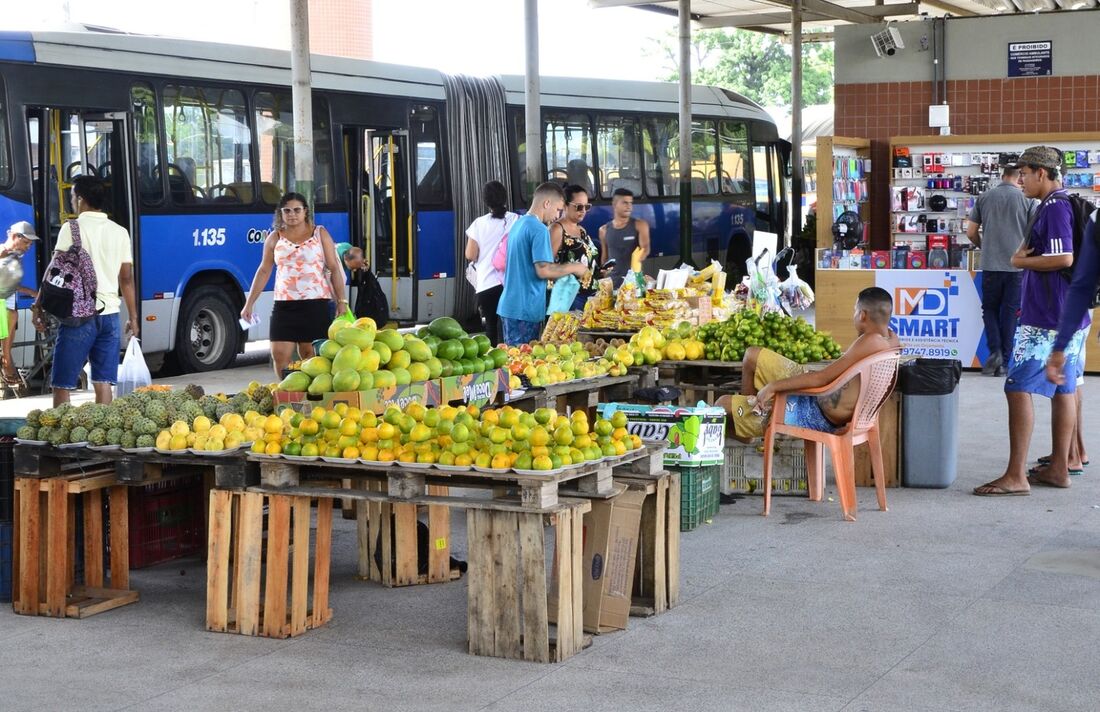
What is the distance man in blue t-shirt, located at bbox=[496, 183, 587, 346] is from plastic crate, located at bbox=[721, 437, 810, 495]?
205cm

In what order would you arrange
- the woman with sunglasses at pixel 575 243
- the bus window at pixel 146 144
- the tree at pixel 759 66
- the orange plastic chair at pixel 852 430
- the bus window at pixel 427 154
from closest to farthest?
the orange plastic chair at pixel 852 430, the woman with sunglasses at pixel 575 243, the bus window at pixel 146 144, the bus window at pixel 427 154, the tree at pixel 759 66

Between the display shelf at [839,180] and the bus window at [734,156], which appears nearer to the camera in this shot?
the display shelf at [839,180]

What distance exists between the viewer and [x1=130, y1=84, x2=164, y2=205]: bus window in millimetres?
14250

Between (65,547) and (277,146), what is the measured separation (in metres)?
10.3

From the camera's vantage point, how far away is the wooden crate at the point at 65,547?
6219 mm

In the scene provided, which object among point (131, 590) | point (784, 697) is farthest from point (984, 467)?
point (131, 590)

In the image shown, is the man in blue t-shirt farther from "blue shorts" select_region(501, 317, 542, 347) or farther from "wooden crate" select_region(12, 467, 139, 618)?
"wooden crate" select_region(12, 467, 139, 618)

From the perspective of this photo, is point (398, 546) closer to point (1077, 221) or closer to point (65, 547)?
point (65, 547)

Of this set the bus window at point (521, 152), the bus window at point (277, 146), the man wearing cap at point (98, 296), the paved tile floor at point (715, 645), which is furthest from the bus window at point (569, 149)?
the paved tile floor at point (715, 645)

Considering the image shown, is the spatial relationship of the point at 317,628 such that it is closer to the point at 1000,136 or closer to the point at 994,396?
the point at 994,396

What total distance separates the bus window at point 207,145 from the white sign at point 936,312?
6974mm

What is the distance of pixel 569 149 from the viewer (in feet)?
66.6

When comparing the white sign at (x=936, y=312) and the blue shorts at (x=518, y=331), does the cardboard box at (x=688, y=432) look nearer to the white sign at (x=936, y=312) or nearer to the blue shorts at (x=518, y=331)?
the blue shorts at (x=518, y=331)

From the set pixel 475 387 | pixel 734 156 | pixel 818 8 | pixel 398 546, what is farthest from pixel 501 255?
pixel 818 8
